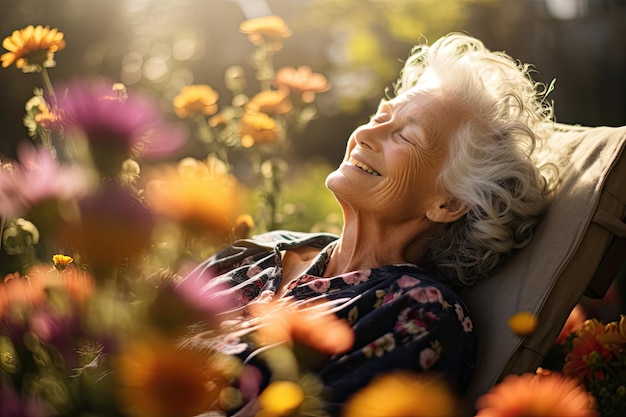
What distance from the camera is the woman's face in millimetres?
2131

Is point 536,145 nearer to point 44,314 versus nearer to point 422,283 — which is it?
point 422,283

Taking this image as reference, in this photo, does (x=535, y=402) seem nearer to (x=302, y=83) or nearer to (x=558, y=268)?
(x=558, y=268)

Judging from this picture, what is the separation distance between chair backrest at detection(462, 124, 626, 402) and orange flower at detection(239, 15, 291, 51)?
4.05 feet

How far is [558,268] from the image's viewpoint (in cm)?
196

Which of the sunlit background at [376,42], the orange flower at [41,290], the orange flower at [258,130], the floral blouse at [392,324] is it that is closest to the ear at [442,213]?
the floral blouse at [392,324]

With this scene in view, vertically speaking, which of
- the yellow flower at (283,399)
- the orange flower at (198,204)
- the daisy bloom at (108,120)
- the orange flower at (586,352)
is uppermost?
the daisy bloom at (108,120)

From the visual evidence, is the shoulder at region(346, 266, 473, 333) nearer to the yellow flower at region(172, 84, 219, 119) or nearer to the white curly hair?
the white curly hair

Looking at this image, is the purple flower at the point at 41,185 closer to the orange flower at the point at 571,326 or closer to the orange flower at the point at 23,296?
the orange flower at the point at 23,296

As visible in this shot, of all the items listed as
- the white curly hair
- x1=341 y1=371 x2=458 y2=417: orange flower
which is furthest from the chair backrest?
x1=341 y1=371 x2=458 y2=417: orange flower

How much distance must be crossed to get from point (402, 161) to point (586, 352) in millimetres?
638

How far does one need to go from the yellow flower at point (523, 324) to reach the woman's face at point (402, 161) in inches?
18.0

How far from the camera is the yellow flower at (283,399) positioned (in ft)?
3.10

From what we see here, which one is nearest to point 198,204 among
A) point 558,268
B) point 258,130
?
point 558,268

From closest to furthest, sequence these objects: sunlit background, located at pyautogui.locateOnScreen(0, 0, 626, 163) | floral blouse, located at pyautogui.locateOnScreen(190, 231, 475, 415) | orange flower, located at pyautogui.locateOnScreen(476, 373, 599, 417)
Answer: orange flower, located at pyautogui.locateOnScreen(476, 373, 599, 417)
floral blouse, located at pyautogui.locateOnScreen(190, 231, 475, 415)
sunlit background, located at pyautogui.locateOnScreen(0, 0, 626, 163)
